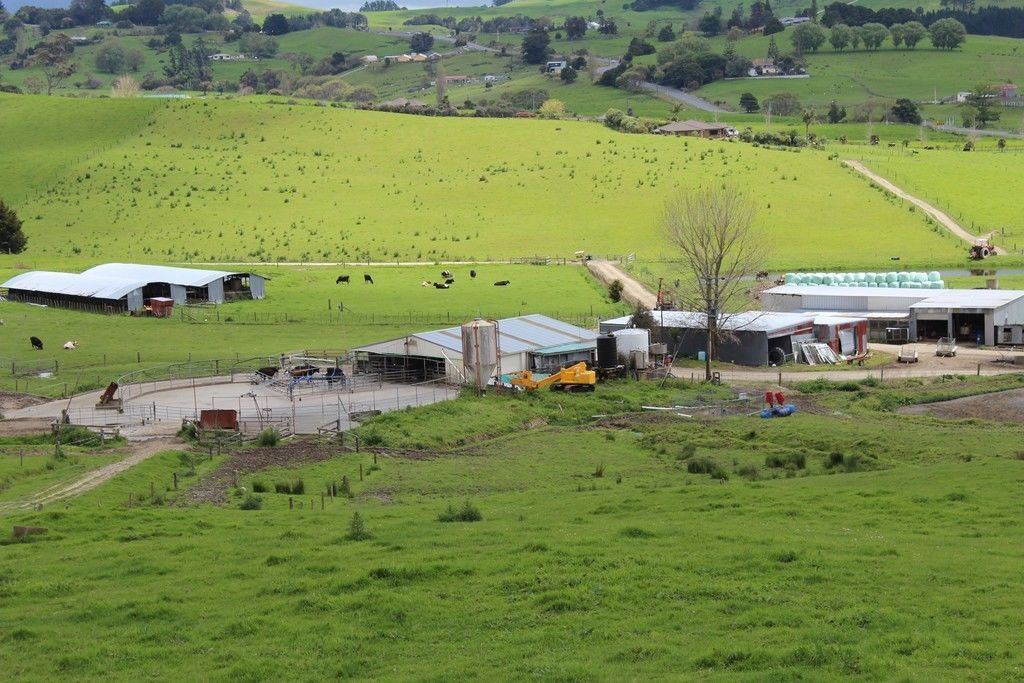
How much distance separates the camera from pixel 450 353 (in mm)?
48906

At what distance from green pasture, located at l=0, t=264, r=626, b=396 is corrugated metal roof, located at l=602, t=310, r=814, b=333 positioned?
18.3 feet

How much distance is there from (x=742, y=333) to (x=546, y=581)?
3674cm

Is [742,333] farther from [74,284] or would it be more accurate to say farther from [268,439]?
[74,284]

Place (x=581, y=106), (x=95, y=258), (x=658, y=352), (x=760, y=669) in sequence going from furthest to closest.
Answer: (x=581, y=106), (x=95, y=258), (x=658, y=352), (x=760, y=669)

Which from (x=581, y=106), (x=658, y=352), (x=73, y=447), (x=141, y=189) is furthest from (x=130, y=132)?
(x=73, y=447)

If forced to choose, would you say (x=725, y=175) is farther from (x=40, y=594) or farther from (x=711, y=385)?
(x=40, y=594)

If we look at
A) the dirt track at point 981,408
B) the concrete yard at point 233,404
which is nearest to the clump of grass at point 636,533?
Result: the concrete yard at point 233,404

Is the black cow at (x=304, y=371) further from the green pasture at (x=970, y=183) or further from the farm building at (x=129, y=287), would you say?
the green pasture at (x=970, y=183)

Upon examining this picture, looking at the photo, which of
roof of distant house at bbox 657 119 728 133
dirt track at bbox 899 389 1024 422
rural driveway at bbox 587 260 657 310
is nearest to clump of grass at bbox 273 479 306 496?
dirt track at bbox 899 389 1024 422

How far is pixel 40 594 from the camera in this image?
69.9 feet

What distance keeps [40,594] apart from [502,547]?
7099 millimetres

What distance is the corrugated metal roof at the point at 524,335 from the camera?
1965 inches

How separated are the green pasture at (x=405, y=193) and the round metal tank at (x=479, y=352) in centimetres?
4101

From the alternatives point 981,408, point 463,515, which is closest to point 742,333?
point 981,408
